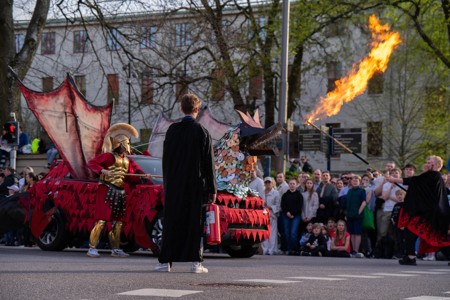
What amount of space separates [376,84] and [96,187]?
3433 centimetres

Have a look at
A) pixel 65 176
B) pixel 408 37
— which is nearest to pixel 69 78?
pixel 65 176

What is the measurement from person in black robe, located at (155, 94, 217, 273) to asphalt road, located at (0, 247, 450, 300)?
275mm

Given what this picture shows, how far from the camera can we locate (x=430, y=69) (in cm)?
4609

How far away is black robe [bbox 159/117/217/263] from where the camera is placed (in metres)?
12.7

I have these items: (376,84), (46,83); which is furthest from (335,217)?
(376,84)

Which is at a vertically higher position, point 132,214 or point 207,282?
point 132,214

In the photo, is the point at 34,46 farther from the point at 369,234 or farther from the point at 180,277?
the point at 180,277

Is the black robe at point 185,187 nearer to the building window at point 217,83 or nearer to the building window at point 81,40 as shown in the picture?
the building window at point 81,40

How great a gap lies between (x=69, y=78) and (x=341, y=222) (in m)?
6.41

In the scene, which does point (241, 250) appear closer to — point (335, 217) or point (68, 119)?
point (68, 119)

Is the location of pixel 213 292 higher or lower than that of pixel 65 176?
lower

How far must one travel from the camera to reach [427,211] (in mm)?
17641

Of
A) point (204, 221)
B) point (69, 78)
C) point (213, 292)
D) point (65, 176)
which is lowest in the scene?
point (213, 292)

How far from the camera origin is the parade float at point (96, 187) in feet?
59.5
